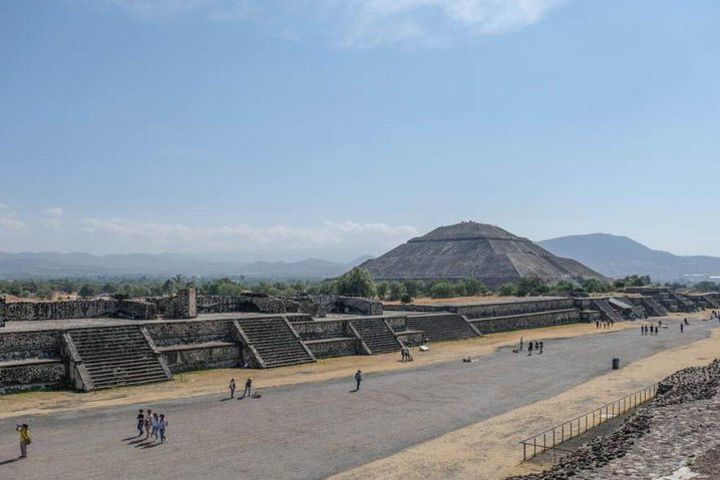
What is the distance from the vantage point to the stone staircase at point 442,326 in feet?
156

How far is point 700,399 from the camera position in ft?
72.0

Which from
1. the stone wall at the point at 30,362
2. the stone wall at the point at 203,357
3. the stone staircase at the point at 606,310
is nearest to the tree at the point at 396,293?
the stone staircase at the point at 606,310

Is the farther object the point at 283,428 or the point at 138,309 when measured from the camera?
the point at 138,309

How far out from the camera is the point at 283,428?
20578 mm

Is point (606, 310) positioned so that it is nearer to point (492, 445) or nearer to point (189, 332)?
point (189, 332)

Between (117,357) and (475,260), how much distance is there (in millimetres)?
143837

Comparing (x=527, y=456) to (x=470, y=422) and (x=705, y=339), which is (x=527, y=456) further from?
(x=705, y=339)

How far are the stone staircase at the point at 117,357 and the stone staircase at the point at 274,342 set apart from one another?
581cm

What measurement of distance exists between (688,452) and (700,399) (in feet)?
25.6

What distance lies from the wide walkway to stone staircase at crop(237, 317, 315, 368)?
5.47 meters

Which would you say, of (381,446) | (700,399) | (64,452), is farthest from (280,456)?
(700,399)

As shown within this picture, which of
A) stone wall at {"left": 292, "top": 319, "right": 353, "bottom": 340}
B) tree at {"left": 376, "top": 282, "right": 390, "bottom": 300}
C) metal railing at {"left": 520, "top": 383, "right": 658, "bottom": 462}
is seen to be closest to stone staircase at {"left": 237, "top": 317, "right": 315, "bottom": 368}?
stone wall at {"left": 292, "top": 319, "right": 353, "bottom": 340}

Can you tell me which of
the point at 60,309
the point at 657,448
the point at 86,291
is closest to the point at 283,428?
the point at 657,448

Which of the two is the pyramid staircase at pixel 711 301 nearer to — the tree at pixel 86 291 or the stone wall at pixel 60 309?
the stone wall at pixel 60 309
